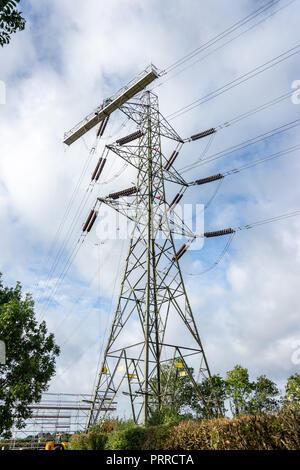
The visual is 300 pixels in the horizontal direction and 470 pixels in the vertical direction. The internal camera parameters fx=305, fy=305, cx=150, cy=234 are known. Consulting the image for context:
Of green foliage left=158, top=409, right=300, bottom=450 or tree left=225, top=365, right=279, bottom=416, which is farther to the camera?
tree left=225, top=365, right=279, bottom=416

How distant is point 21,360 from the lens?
17.9 metres

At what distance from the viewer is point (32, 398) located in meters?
18.0

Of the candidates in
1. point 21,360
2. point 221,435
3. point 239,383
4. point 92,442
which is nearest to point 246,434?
point 221,435

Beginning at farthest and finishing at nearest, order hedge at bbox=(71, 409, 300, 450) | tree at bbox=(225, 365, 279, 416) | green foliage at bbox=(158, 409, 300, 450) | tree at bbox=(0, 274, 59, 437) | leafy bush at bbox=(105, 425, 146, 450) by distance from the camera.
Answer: tree at bbox=(225, 365, 279, 416), tree at bbox=(0, 274, 59, 437), leafy bush at bbox=(105, 425, 146, 450), hedge at bbox=(71, 409, 300, 450), green foliage at bbox=(158, 409, 300, 450)

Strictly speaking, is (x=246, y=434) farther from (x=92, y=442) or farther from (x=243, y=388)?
(x=243, y=388)

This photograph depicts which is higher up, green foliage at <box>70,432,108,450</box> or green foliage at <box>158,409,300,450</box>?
green foliage at <box>158,409,300,450</box>

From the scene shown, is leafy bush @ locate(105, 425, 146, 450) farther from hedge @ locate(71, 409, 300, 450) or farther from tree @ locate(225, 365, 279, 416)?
tree @ locate(225, 365, 279, 416)

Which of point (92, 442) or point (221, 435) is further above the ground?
point (221, 435)

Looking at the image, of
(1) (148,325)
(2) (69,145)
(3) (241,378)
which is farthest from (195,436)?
(3) (241,378)

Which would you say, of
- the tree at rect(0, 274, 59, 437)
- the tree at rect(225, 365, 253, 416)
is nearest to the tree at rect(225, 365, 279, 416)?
the tree at rect(225, 365, 253, 416)

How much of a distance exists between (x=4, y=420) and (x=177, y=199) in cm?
1694

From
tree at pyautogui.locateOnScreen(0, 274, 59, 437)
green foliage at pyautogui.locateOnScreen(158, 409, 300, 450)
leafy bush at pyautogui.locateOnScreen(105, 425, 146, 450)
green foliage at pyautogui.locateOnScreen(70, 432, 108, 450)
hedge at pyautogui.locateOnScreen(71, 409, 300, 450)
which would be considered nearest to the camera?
green foliage at pyautogui.locateOnScreen(158, 409, 300, 450)

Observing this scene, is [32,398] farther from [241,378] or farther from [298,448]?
[241,378]

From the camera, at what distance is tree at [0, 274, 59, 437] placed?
16.8m
